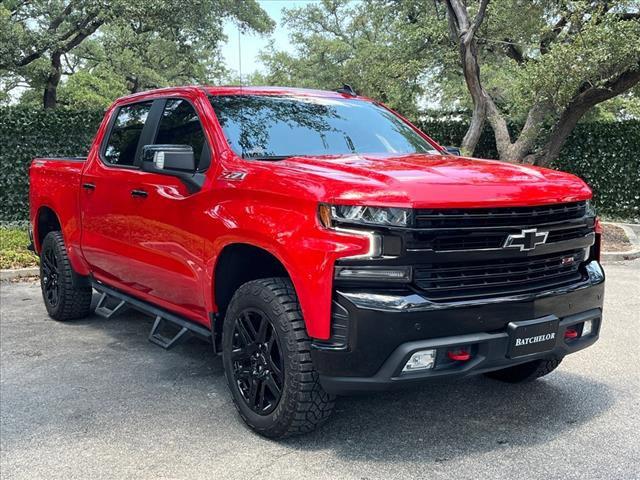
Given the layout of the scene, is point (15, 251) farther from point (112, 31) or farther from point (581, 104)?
point (112, 31)

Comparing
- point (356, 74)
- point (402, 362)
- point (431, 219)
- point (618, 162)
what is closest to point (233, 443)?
point (402, 362)

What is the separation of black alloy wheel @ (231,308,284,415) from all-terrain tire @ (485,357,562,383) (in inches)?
67.7

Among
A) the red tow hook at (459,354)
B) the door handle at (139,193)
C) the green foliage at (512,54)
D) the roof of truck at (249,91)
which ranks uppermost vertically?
the green foliage at (512,54)

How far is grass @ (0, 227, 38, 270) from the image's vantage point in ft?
29.4

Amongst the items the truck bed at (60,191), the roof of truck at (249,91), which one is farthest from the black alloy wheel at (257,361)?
the truck bed at (60,191)

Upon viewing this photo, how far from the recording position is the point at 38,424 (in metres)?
Answer: 3.85

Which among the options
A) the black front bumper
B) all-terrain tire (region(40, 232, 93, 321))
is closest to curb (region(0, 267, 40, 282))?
all-terrain tire (region(40, 232, 93, 321))

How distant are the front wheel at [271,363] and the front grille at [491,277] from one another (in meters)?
0.68

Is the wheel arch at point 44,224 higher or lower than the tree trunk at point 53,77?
lower

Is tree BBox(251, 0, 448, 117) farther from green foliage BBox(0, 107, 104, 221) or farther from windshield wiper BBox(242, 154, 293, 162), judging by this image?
windshield wiper BBox(242, 154, 293, 162)

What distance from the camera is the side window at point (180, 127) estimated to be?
14.0 ft

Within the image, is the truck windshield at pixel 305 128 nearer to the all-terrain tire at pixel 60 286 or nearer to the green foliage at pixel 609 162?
the all-terrain tire at pixel 60 286

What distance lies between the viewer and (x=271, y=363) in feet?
11.5

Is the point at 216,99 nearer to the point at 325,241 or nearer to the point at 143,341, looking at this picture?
the point at 325,241
